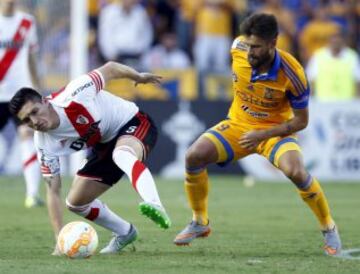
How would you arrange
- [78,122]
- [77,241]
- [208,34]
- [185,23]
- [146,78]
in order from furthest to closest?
1. [185,23]
2. [208,34]
3. [146,78]
4. [78,122]
5. [77,241]

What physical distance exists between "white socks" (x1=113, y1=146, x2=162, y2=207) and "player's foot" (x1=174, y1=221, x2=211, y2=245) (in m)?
1.42

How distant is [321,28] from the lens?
21594 millimetres

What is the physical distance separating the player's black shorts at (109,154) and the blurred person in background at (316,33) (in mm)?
12313

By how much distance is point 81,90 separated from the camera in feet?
29.5

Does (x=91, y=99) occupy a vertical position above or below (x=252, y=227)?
above

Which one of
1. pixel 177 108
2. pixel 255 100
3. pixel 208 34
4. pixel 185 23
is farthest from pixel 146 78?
pixel 185 23

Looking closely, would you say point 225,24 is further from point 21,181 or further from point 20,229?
point 20,229

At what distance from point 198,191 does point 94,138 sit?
133 cm

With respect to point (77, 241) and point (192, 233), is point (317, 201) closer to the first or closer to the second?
point (192, 233)

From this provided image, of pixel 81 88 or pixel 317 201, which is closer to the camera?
pixel 81 88

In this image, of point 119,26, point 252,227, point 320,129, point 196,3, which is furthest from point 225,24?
point 252,227

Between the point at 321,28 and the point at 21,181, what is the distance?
7.31 m

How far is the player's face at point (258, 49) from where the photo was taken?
9.07 m

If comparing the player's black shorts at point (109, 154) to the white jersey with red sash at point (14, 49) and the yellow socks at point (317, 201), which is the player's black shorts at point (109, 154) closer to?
the yellow socks at point (317, 201)
